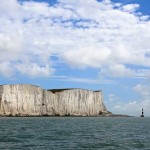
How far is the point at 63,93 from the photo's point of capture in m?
144

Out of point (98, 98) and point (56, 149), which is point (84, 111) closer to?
point (98, 98)

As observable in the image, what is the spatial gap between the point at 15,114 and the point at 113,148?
9801cm

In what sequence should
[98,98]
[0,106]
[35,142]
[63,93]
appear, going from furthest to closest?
[98,98], [63,93], [0,106], [35,142]

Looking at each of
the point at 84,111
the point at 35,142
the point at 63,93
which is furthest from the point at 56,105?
the point at 35,142

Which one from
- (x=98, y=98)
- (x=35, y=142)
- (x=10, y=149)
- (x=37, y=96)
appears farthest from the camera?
(x=98, y=98)

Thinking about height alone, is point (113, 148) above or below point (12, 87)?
below

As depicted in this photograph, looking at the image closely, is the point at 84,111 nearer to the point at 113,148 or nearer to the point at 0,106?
the point at 0,106

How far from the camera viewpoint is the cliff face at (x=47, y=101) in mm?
127688

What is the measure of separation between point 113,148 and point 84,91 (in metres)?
115

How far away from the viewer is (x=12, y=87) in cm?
12800

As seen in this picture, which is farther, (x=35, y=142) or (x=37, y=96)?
(x=37, y=96)

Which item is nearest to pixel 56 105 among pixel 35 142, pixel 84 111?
pixel 84 111

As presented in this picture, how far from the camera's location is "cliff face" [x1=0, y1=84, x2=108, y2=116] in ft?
419

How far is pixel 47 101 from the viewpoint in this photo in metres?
138
